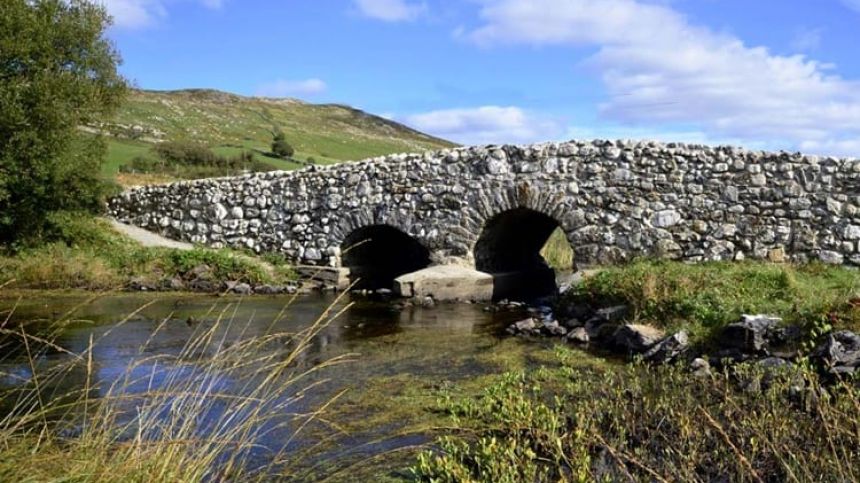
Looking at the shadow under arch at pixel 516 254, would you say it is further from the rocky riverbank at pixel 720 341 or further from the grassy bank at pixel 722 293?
the rocky riverbank at pixel 720 341

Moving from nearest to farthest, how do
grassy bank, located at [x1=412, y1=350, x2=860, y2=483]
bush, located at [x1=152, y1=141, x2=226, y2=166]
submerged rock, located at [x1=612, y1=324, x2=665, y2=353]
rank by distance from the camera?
grassy bank, located at [x1=412, y1=350, x2=860, y2=483] < submerged rock, located at [x1=612, y1=324, x2=665, y2=353] < bush, located at [x1=152, y1=141, x2=226, y2=166]

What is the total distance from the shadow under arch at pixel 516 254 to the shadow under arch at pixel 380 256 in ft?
5.97

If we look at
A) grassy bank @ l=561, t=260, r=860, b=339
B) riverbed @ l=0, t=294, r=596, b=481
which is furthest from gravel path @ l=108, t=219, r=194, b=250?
grassy bank @ l=561, t=260, r=860, b=339

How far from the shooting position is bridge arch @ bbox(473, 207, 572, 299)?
18.9 meters

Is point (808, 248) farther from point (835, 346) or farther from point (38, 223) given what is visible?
point (38, 223)

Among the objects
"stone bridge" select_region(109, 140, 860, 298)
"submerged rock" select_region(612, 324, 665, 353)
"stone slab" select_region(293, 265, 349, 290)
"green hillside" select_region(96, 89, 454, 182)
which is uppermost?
"green hillside" select_region(96, 89, 454, 182)

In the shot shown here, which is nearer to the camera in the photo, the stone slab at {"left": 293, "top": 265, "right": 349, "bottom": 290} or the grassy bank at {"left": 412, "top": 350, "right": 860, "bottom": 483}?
the grassy bank at {"left": 412, "top": 350, "right": 860, "bottom": 483}

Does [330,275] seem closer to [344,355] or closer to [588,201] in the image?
[588,201]

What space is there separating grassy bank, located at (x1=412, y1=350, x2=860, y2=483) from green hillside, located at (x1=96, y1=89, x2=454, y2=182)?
32.6m

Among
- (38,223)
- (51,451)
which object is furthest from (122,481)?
(38,223)

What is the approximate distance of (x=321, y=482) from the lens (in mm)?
5605

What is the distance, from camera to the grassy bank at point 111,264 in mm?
17141

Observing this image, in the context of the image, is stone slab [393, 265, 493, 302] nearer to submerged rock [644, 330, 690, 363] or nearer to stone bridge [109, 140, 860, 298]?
stone bridge [109, 140, 860, 298]

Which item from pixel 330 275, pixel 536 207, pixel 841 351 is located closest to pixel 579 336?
pixel 841 351
